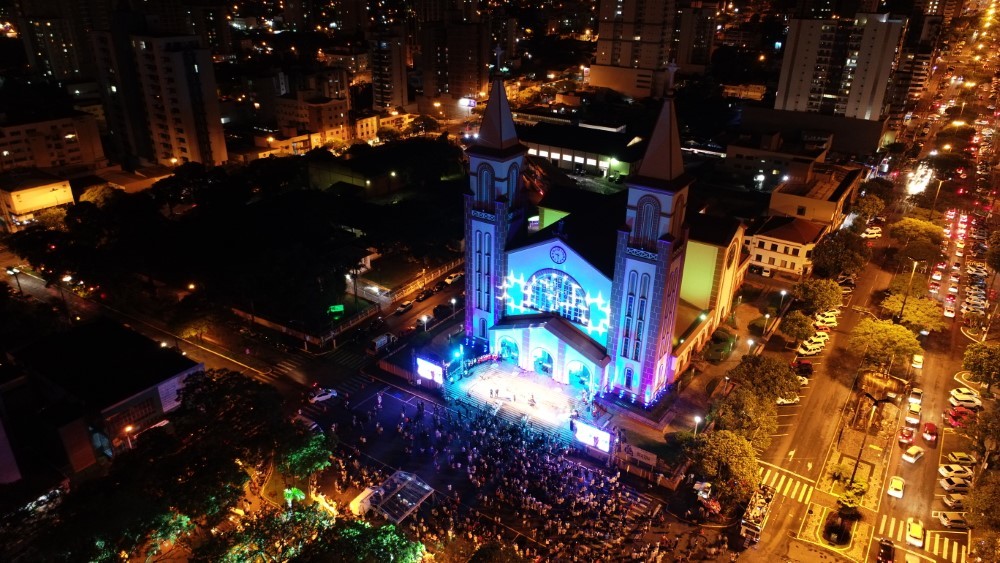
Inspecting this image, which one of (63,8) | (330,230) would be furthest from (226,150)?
(63,8)

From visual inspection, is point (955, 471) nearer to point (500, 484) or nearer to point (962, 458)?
point (962, 458)

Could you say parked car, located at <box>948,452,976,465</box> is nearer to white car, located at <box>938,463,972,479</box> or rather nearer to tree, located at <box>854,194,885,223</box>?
white car, located at <box>938,463,972,479</box>

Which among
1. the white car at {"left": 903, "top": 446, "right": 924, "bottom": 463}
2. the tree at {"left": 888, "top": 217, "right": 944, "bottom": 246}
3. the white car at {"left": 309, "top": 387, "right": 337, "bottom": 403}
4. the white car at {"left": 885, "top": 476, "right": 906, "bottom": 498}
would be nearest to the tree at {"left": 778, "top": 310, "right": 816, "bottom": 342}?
the white car at {"left": 903, "top": 446, "right": 924, "bottom": 463}

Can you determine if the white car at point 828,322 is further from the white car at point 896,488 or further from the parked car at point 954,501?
the parked car at point 954,501

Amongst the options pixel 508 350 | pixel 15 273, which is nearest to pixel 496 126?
pixel 508 350

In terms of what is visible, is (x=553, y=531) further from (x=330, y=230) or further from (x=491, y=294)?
(x=330, y=230)

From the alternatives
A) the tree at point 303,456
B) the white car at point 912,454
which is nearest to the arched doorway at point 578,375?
the tree at point 303,456
